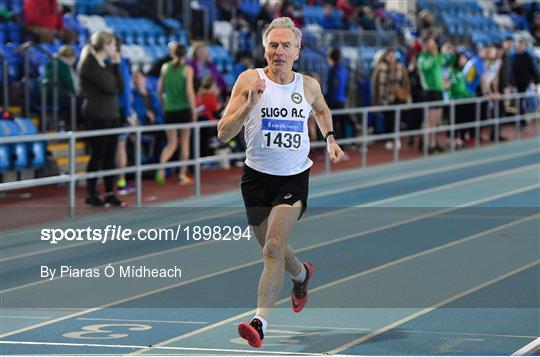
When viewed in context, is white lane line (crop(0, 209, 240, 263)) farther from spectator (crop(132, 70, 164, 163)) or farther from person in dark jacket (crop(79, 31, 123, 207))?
spectator (crop(132, 70, 164, 163))

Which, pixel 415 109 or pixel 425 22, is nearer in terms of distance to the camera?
pixel 415 109

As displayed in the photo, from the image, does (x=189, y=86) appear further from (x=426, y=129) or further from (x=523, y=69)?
(x=523, y=69)

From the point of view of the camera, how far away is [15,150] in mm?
16266

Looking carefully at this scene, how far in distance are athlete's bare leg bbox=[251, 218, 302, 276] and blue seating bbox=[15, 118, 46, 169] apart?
8629mm

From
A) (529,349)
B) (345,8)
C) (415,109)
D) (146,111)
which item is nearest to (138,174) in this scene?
(146,111)

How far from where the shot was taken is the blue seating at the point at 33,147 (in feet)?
54.9

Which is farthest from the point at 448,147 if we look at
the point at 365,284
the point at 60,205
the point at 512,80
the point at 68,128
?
the point at 365,284

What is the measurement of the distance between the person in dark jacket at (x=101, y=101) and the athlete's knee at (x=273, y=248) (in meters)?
7.26

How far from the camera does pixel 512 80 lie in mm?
28375

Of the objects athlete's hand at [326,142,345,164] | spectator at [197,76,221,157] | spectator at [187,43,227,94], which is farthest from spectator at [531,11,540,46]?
athlete's hand at [326,142,345,164]

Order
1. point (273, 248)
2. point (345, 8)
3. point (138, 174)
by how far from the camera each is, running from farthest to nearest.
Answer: point (345, 8) → point (138, 174) → point (273, 248)

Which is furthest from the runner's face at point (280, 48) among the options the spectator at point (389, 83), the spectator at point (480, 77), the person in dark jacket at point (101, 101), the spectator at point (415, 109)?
the spectator at point (480, 77)

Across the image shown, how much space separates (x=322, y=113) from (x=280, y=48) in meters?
Answer: 0.75

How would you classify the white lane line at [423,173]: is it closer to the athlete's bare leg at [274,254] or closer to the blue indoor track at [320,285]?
the blue indoor track at [320,285]
